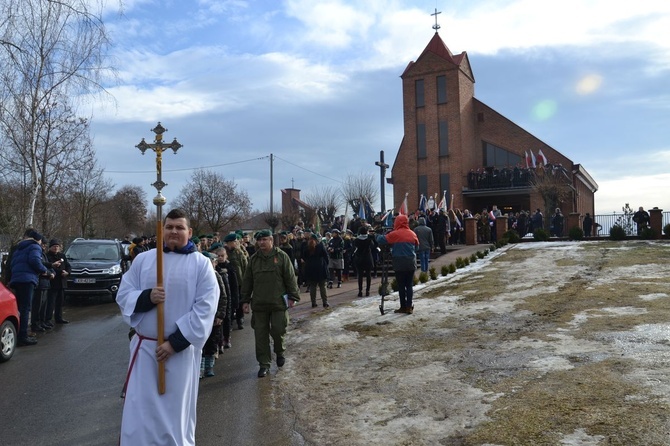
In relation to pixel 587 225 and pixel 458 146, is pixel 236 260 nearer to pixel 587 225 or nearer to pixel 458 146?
pixel 587 225

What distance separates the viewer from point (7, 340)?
29.0 feet

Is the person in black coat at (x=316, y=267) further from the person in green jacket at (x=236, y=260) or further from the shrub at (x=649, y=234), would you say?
the shrub at (x=649, y=234)

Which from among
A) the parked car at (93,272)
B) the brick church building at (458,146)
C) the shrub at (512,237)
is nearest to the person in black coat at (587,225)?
the shrub at (512,237)

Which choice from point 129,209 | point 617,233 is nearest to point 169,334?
point 617,233

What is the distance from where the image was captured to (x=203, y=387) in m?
7.12

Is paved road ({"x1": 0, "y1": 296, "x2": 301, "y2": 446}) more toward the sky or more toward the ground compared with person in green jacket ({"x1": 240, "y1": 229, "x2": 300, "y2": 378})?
more toward the ground

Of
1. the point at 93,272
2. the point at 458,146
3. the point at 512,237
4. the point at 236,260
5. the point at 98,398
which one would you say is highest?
the point at 458,146

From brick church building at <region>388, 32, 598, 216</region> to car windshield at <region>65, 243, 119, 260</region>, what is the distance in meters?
28.7

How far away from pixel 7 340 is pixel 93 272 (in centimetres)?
771

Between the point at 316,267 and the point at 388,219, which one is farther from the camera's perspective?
the point at 388,219

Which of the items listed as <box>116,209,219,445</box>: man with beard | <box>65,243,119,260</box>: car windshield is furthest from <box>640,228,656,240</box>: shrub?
<box>116,209,219,445</box>: man with beard

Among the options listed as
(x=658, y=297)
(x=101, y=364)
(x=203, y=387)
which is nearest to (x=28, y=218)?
(x=101, y=364)

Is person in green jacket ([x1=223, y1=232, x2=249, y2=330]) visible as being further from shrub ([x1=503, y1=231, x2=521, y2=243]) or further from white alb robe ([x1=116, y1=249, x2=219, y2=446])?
shrub ([x1=503, y1=231, x2=521, y2=243])

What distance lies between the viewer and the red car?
8711 millimetres
